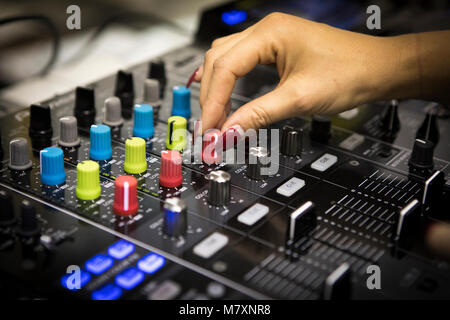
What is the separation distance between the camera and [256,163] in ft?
3.95

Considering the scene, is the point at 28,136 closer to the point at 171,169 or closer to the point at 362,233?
the point at 171,169

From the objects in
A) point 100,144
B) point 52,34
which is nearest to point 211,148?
point 100,144

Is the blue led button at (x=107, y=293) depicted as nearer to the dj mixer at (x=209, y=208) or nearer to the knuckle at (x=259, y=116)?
the dj mixer at (x=209, y=208)

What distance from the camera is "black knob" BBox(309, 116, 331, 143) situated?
55.4 inches

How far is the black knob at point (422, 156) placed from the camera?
1.30m

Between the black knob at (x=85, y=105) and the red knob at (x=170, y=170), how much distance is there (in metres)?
0.34

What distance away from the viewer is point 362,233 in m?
1.08

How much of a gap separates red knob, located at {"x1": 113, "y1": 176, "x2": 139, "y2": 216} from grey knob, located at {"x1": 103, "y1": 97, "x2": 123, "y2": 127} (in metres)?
0.35

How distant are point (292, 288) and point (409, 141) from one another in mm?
649

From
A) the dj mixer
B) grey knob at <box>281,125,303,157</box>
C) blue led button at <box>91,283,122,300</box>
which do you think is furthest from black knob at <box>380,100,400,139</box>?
blue led button at <box>91,283,122,300</box>

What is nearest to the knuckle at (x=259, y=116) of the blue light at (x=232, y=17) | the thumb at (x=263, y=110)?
the thumb at (x=263, y=110)

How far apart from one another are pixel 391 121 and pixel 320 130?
194mm

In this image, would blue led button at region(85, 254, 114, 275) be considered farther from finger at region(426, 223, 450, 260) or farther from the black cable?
the black cable

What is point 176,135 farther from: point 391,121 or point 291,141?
point 391,121
